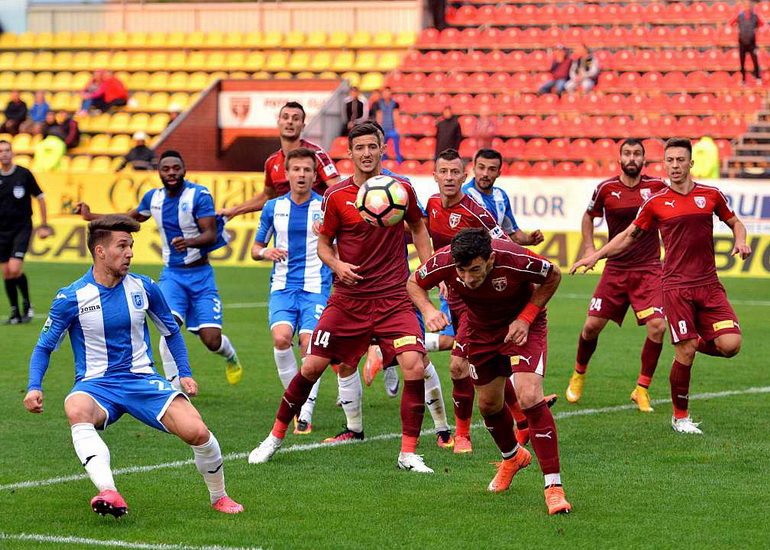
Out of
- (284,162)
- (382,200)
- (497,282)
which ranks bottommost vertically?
(497,282)

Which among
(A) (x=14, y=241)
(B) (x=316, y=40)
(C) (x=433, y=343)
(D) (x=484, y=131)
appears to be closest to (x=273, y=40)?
(B) (x=316, y=40)

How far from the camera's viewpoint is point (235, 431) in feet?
30.2

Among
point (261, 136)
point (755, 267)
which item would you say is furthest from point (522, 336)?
point (261, 136)

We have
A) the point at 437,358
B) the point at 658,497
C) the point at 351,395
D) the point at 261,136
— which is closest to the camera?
the point at 658,497

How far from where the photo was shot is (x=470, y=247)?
6.32 meters

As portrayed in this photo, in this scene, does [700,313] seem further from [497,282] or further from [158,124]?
[158,124]

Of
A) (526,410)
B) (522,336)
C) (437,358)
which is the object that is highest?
(522,336)

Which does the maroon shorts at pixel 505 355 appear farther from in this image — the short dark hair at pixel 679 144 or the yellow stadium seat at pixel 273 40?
the yellow stadium seat at pixel 273 40

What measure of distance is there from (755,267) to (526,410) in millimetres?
14954

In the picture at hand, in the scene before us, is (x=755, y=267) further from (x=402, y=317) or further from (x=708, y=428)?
(x=402, y=317)

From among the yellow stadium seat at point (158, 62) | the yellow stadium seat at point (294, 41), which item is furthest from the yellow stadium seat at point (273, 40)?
the yellow stadium seat at point (158, 62)

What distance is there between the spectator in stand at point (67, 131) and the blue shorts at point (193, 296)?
19.7 metres

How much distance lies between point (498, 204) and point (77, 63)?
2609 centimetres

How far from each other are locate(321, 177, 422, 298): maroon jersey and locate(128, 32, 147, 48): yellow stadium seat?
27.1 metres
